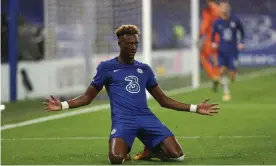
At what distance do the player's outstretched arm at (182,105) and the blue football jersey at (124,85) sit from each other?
226 mm

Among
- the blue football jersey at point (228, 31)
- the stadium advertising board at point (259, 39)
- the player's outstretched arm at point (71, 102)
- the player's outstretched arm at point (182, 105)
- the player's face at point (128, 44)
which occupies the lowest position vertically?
the stadium advertising board at point (259, 39)

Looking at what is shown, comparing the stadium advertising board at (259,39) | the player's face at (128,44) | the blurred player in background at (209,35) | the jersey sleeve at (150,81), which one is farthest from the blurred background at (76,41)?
the player's face at (128,44)

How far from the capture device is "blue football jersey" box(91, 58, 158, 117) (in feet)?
38.0

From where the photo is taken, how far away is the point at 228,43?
23.3 m

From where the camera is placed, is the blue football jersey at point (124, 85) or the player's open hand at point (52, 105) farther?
the blue football jersey at point (124, 85)

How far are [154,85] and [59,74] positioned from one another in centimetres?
1313

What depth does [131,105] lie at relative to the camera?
11.6 meters

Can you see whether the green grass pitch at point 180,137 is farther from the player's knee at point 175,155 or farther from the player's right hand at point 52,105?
the player's right hand at point 52,105

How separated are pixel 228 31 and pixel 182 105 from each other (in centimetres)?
1184

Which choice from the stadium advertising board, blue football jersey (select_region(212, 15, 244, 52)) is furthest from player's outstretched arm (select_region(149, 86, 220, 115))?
the stadium advertising board

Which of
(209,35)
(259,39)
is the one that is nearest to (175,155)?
(209,35)

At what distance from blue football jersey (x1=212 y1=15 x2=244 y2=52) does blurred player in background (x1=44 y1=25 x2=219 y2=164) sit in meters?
11.6

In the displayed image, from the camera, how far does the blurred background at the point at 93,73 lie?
13336 millimetres

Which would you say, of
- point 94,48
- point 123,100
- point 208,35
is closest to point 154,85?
point 123,100
